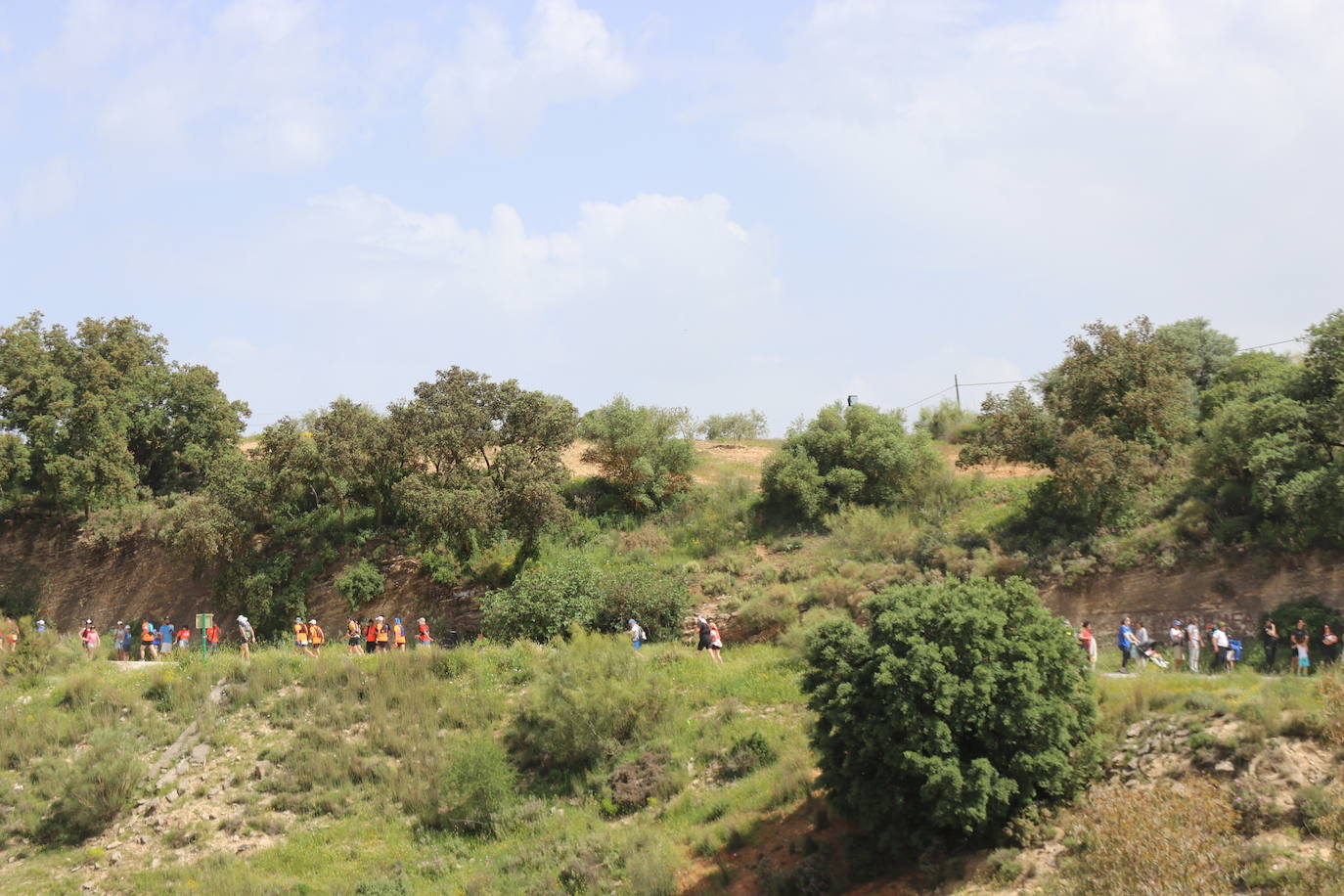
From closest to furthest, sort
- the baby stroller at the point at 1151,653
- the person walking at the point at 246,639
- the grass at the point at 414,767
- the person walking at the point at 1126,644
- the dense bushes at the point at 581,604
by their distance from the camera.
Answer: the grass at the point at 414,767
the baby stroller at the point at 1151,653
the person walking at the point at 1126,644
the person walking at the point at 246,639
the dense bushes at the point at 581,604

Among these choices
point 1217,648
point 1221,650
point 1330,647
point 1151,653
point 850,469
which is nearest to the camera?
point 1330,647

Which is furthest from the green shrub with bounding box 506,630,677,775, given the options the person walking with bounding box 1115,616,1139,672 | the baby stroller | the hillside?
the baby stroller

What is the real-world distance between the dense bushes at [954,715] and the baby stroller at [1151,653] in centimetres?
610

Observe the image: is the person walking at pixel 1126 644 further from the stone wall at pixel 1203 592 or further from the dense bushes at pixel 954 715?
the dense bushes at pixel 954 715

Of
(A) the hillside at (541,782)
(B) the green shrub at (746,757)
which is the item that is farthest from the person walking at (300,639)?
(B) the green shrub at (746,757)

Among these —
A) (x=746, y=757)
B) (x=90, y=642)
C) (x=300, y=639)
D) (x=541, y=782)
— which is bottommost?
(x=541, y=782)

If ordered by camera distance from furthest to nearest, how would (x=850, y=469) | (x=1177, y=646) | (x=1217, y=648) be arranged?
(x=850, y=469) → (x=1177, y=646) → (x=1217, y=648)

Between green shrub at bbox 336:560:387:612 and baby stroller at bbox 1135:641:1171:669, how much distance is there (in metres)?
21.7

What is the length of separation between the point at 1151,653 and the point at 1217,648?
126 centimetres

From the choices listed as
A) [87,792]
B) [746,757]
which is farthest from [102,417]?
[746,757]

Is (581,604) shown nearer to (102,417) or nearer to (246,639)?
(246,639)

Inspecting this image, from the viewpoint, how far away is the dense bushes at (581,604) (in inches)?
1109

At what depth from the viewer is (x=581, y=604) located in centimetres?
2825

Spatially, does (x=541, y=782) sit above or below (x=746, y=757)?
below
